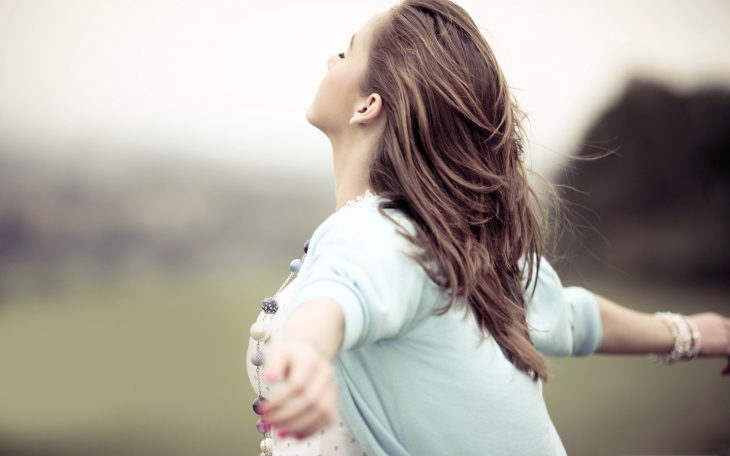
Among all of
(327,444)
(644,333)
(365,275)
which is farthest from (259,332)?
(644,333)

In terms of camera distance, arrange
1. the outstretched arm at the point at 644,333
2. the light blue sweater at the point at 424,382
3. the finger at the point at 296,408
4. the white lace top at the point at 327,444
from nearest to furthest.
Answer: the finger at the point at 296,408, the light blue sweater at the point at 424,382, the white lace top at the point at 327,444, the outstretched arm at the point at 644,333

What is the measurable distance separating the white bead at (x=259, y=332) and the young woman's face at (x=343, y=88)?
262 mm

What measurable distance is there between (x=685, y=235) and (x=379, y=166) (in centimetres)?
159

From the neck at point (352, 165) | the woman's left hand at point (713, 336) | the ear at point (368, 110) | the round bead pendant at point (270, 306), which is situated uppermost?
the ear at point (368, 110)

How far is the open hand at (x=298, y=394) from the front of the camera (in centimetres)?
42

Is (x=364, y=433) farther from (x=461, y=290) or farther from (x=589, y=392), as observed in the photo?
(x=589, y=392)

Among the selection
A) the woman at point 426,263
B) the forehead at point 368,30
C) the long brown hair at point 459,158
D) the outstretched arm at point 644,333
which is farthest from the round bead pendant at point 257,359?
the outstretched arm at point 644,333

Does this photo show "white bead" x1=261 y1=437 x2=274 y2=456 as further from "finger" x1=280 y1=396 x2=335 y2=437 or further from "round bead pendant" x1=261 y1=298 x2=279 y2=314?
"finger" x1=280 y1=396 x2=335 y2=437

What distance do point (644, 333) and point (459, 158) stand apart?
0.51 meters

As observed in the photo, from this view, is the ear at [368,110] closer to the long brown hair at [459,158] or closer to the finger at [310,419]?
the long brown hair at [459,158]

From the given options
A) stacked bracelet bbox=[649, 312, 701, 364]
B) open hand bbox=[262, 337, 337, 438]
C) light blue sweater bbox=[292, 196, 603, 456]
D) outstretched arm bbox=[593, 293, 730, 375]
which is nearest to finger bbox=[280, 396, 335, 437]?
open hand bbox=[262, 337, 337, 438]

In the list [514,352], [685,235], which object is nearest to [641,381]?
[685,235]

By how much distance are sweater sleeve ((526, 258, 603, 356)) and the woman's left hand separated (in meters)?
0.21

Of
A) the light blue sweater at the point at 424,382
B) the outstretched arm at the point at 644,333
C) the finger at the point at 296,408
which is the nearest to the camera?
the finger at the point at 296,408
